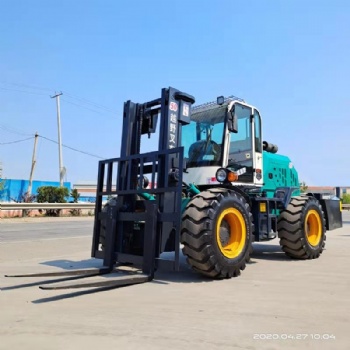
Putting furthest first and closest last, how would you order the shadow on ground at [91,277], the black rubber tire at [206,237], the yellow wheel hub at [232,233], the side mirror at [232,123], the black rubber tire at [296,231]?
1. the black rubber tire at [296,231]
2. the side mirror at [232,123]
3. the yellow wheel hub at [232,233]
4. the black rubber tire at [206,237]
5. the shadow on ground at [91,277]

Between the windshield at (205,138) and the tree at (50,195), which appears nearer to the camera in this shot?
the windshield at (205,138)

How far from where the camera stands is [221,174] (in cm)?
623

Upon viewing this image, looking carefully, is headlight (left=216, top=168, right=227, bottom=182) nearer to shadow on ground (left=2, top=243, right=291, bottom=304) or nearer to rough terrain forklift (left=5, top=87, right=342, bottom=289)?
rough terrain forklift (left=5, top=87, right=342, bottom=289)

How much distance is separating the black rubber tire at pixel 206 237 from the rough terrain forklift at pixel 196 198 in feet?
0.04

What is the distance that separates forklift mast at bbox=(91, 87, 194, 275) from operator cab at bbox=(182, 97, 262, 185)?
80 cm

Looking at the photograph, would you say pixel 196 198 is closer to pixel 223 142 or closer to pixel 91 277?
pixel 223 142

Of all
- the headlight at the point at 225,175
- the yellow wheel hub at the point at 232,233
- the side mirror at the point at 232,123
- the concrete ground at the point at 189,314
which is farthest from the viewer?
the side mirror at the point at 232,123

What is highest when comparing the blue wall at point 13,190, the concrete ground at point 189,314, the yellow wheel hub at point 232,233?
the blue wall at point 13,190

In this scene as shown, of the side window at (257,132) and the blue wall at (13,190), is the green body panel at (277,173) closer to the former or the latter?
the side window at (257,132)

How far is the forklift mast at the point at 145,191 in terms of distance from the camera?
5.29 m

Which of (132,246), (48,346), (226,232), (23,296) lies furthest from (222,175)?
(48,346)

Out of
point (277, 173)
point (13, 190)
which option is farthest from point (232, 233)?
point (13, 190)

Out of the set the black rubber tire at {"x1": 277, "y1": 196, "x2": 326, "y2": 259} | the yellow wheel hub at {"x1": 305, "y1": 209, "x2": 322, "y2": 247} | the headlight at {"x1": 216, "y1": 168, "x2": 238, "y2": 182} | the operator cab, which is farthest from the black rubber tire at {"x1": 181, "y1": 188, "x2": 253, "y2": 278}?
the yellow wheel hub at {"x1": 305, "y1": 209, "x2": 322, "y2": 247}

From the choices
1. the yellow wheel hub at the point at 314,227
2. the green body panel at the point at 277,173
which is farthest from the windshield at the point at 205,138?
the yellow wheel hub at the point at 314,227
